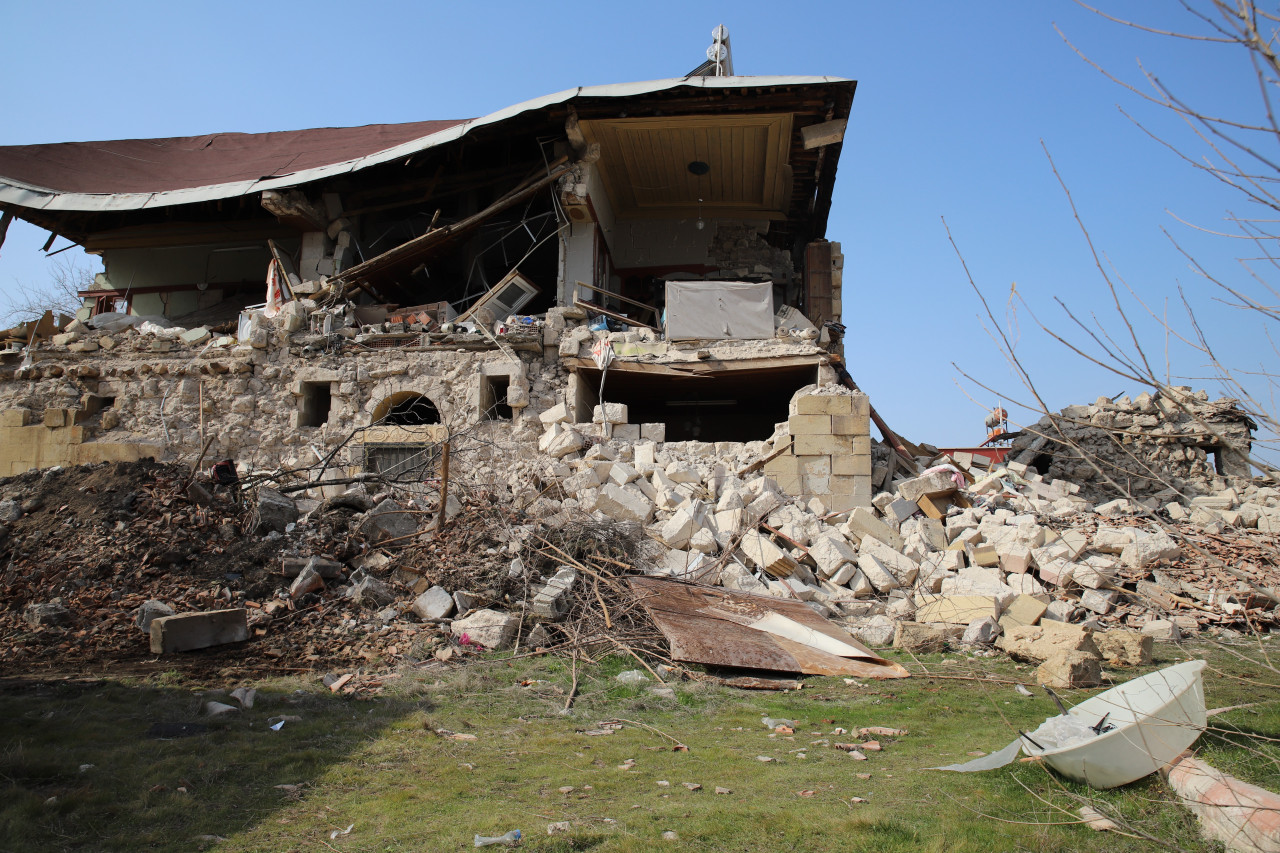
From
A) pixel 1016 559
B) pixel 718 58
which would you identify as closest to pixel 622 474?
pixel 1016 559

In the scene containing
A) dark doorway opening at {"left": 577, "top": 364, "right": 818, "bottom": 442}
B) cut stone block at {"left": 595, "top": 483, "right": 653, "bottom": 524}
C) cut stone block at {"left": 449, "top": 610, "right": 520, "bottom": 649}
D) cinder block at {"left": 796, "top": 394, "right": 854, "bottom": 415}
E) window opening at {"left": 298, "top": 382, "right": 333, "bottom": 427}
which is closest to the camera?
cut stone block at {"left": 449, "top": 610, "right": 520, "bottom": 649}

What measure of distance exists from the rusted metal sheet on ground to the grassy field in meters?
0.36

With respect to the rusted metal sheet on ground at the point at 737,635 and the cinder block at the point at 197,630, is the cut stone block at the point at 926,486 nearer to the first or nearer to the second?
the rusted metal sheet on ground at the point at 737,635

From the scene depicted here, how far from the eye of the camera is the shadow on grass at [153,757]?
3174 millimetres

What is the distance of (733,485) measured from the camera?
973cm

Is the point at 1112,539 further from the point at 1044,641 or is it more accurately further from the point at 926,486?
the point at 1044,641

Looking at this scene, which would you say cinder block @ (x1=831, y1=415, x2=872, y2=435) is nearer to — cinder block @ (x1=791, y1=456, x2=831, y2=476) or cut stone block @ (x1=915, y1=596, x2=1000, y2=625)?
cinder block @ (x1=791, y1=456, x2=831, y2=476)

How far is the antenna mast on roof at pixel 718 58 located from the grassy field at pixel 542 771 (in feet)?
36.8

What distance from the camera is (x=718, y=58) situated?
1366 centimetres

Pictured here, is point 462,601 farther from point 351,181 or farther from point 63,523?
point 351,181

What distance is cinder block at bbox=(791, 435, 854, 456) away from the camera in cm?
1059

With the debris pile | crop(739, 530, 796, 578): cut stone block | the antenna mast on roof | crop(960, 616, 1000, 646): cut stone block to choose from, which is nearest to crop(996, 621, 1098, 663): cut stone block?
the debris pile

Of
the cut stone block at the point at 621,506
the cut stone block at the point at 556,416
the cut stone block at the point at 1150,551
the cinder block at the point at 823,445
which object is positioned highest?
the cut stone block at the point at 556,416

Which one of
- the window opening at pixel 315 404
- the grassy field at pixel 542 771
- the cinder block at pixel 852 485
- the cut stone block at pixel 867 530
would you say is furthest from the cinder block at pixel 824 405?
the window opening at pixel 315 404
